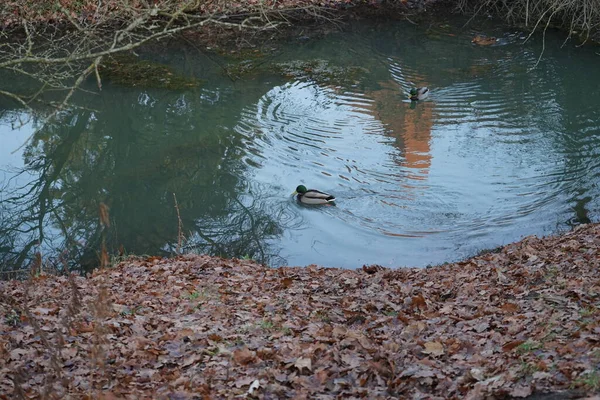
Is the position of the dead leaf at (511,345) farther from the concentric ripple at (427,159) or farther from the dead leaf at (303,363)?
the concentric ripple at (427,159)

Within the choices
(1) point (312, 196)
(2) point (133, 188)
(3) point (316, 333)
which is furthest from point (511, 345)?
(2) point (133, 188)

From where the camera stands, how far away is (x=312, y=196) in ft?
42.9

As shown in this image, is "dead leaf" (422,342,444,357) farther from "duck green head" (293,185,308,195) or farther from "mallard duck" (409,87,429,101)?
"mallard duck" (409,87,429,101)

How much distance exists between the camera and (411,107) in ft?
58.2

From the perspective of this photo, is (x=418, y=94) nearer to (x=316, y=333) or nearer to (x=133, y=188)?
(x=133, y=188)

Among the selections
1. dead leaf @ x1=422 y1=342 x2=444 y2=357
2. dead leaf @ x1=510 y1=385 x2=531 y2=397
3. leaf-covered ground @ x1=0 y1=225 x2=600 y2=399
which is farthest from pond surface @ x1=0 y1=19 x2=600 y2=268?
dead leaf @ x1=510 y1=385 x2=531 y2=397

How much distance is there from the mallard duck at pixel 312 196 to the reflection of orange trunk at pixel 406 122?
2071 mm

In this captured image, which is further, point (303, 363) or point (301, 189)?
point (301, 189)

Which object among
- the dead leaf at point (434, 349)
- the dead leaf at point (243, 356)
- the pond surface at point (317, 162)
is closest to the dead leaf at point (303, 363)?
the dead leaf at point (243, 356)

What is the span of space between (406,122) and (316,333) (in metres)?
11.3

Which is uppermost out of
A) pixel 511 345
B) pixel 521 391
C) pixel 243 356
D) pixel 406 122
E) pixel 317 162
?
pixel 406 122

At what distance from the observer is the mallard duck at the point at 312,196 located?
13.0 m

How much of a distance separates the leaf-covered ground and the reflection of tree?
9.95 feet

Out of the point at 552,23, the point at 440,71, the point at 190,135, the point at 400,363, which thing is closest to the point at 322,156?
the point at 190,135
